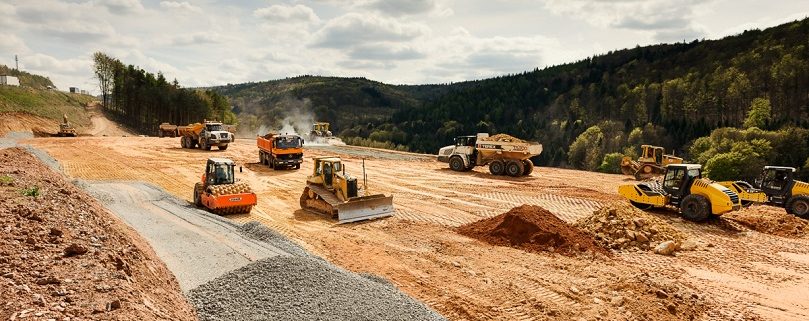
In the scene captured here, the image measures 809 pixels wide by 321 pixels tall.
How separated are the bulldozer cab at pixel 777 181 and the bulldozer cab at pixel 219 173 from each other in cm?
1984

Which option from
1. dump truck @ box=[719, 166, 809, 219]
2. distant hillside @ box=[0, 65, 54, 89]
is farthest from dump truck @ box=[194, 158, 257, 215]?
distant hillside @ box=[0, 65, 54, 89]

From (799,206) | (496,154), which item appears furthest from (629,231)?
(496,154)

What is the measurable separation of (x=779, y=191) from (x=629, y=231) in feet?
30.1

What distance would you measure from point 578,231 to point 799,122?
217ft

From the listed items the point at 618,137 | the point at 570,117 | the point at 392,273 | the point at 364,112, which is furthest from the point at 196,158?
the point at 364,112

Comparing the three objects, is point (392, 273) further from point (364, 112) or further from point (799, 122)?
point (364, 112)

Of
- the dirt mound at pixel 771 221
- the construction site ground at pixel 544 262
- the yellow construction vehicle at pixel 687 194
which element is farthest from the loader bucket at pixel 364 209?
the dirt mound at pixel 771 221

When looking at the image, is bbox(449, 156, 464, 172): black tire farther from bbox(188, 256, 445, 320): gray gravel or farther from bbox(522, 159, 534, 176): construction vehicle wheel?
bbox(188, 256, 445, 320): gray gravel

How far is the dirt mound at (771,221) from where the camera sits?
1543 centimetres

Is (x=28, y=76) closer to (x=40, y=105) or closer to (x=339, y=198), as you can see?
(x=40, y=105)

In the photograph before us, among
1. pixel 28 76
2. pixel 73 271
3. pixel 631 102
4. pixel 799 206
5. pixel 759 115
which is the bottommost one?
pixel 799 206

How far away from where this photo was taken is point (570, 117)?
106 m

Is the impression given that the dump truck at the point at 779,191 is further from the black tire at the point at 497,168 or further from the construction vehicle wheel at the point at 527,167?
the black tire at the point at 497,168

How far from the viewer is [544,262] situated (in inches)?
465
